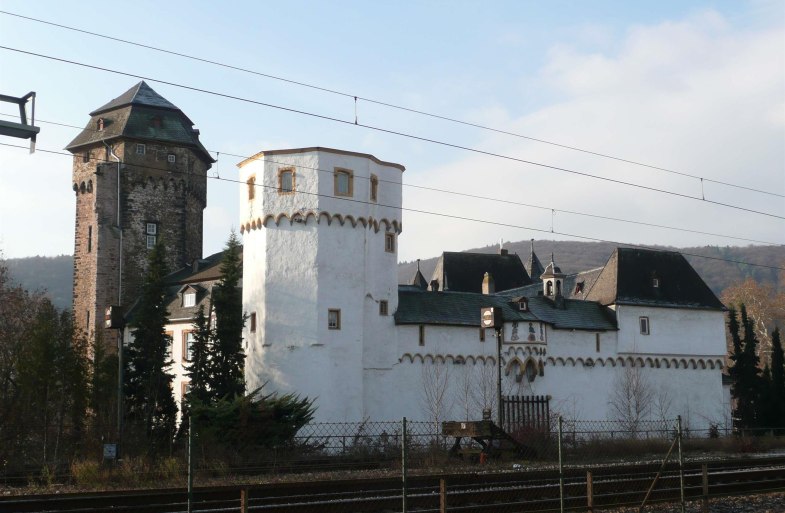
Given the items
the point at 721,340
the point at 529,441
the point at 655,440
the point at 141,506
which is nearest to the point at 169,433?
the point at 529,441

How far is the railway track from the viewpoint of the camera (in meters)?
15.6

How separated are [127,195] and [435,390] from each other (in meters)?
26.3

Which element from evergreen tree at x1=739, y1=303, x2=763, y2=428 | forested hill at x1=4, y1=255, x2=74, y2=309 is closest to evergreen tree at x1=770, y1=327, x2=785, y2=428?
evergreen tree at x1=739, y1=303, x2=763, y2=428

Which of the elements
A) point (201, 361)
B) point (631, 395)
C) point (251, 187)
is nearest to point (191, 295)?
point (201, 361)

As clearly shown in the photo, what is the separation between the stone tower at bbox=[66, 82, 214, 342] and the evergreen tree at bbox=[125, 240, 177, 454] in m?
13.7

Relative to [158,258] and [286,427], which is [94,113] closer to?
[158,258]

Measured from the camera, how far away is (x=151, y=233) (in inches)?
2298

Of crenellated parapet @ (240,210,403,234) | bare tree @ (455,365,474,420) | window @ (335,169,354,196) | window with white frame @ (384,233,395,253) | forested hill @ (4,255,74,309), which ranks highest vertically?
forested hill @ (4,255,74,309)

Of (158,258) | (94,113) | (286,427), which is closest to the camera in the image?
(286,427)

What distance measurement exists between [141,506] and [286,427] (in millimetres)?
16429

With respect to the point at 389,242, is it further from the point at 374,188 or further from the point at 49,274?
the point at 49,274

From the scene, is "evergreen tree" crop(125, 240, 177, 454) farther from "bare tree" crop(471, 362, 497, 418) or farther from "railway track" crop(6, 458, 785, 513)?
"railway track" crop(6, 458, 785, 513)

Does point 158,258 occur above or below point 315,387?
above

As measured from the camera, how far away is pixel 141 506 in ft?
49.4
